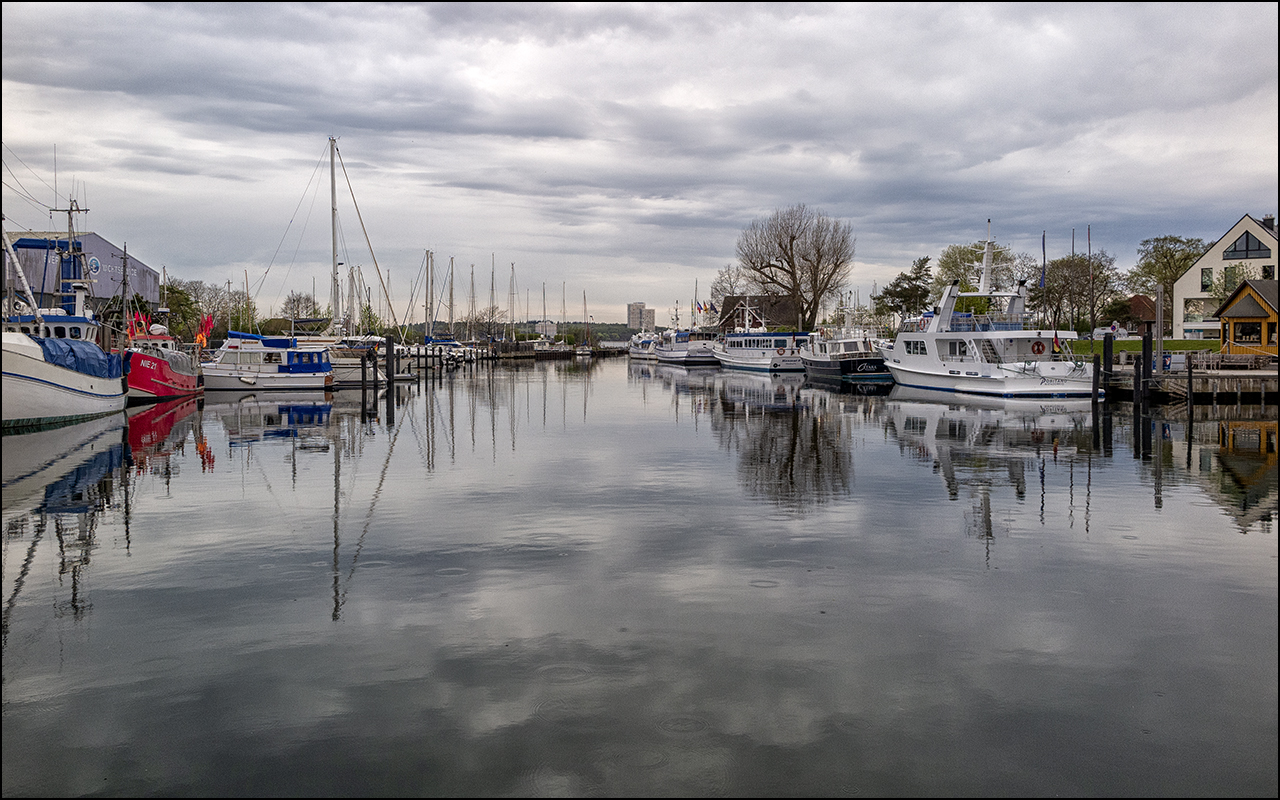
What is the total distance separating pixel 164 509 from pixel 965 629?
11.9 metres

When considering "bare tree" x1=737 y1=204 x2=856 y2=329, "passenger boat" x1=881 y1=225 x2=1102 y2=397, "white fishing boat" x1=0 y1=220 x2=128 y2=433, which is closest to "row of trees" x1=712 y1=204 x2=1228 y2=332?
"bare tree" x1=737 y1=204 x2=856 y2=329

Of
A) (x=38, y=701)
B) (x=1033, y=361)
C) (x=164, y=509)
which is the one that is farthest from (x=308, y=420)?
(x=1033, y=361)

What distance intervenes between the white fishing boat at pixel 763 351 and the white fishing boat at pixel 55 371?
46379mm

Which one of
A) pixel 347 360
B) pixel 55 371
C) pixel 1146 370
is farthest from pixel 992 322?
pixel 55 371

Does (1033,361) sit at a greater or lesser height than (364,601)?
greater

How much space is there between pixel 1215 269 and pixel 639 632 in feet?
246

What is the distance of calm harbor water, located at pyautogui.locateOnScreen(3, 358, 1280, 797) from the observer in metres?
5.99

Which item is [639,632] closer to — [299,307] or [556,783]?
[556,783]

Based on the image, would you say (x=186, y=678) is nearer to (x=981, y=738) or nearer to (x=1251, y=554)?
(x=981, y=738)

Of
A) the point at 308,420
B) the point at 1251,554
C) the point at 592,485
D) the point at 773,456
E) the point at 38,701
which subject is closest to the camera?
the point at 38,701

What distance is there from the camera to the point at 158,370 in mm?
38062

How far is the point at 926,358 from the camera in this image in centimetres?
4622

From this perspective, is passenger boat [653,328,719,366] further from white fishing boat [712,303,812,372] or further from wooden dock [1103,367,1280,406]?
wooden dock [1103,367,1280,406]

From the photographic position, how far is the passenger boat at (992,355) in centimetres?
3894
